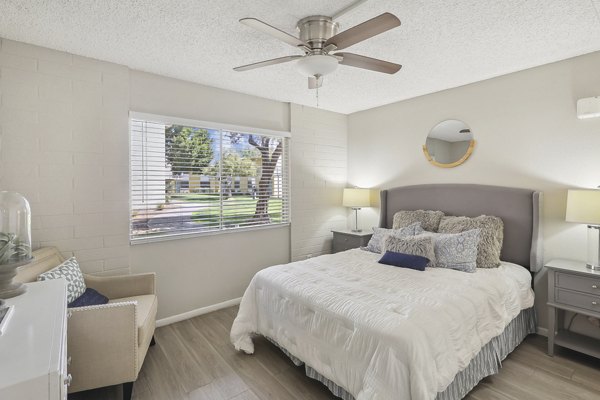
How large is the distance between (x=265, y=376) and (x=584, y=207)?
9.23ft

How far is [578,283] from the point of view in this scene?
2.38 metres

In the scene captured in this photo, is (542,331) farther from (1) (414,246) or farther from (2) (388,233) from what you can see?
(2) (388,233)

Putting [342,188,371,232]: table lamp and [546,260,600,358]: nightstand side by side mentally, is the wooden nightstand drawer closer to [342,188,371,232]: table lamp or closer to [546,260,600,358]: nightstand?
[342,188,371,232]: table lamp

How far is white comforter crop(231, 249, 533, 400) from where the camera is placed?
1.58 m

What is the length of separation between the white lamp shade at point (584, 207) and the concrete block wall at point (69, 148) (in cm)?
386

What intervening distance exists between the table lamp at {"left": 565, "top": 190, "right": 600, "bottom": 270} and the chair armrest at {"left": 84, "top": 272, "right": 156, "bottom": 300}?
3.57 m

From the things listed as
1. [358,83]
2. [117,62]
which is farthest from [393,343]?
[117,62]

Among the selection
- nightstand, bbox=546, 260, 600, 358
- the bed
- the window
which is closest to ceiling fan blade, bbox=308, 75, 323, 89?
the window

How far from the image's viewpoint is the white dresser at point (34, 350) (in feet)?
2.74

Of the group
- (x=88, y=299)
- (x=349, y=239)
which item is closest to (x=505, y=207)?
(x=349, y=239)

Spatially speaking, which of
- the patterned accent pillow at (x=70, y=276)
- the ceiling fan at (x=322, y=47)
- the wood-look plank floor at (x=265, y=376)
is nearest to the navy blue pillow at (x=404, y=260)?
the wood-look plank floor at (x=265, y=376)

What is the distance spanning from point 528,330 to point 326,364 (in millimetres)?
2135

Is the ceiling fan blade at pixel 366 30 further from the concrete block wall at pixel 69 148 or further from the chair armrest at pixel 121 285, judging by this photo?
the chair armrest at pixel 121 285

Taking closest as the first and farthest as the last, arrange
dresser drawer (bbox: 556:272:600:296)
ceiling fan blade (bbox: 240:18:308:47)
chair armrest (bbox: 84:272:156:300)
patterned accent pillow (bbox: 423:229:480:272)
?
ceiling fan blade (bbox: 240:18:308:47), dresser drawer (bbox: 556:272:600:296), chair armrest (bbox: 84:272:156:300), patterned accent pillow (bbox: 423:229:480:272)
